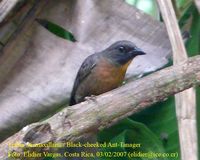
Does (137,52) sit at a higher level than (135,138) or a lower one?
higher

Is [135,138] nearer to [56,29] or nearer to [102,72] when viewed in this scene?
[102,72]

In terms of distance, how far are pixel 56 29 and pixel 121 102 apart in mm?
1139

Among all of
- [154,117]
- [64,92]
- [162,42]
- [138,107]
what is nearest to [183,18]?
[162,42]

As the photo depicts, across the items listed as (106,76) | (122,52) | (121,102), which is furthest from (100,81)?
(121,102)

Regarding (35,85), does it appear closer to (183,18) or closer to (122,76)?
(122,76)

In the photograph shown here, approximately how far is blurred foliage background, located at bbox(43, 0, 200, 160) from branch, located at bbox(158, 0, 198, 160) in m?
0.76

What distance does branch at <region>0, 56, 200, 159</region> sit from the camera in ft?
8.10

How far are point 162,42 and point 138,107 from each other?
3.10 ft

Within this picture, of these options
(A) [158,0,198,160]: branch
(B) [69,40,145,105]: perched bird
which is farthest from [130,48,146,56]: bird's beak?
(A) [158,0,198,160]: branch

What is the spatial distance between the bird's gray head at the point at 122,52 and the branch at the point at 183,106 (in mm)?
608

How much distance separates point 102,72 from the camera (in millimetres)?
3816

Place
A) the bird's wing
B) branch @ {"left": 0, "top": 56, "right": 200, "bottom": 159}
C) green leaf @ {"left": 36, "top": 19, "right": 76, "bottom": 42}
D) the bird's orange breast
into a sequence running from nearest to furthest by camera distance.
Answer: branch @ {"left": 0, "top": 56, "right": 200, "bottom": 159} < green leaf @ {"left": 36, "top": 19, "right": 76, "bottom": 42} < the bird's wing < the bird's orange breast

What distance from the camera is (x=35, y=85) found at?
133 inches

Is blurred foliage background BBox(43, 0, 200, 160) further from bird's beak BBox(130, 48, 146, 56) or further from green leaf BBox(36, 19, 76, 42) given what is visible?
bird's beak BBox(130, 48, 146, 56)
